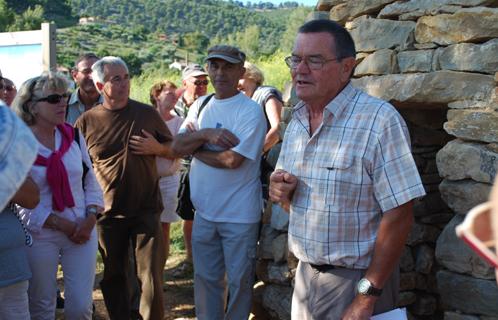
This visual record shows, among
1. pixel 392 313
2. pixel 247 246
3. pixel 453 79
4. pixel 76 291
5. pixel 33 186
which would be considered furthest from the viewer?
pixel 247 246

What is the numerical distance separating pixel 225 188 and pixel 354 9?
1.44 m

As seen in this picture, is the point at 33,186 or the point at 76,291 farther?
the point at 76,291

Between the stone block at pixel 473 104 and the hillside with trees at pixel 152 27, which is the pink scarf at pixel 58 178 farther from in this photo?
the hillside with trees at pixel 152 27

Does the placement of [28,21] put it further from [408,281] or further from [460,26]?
[460,26]

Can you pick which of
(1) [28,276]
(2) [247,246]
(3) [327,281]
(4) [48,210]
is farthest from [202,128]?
(3) [327,281]

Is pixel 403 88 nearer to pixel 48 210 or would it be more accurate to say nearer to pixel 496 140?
pixel 496 140

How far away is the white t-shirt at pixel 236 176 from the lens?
14.4 feet

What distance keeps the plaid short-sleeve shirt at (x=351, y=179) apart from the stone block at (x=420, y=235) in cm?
147

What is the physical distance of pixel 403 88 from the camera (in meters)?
3.94

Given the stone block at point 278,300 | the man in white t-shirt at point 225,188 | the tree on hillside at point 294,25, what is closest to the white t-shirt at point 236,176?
the man in white t-shirt at point 225,188

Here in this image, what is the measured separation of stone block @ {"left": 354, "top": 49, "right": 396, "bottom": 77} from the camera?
4.10 metres

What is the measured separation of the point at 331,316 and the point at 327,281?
16cm

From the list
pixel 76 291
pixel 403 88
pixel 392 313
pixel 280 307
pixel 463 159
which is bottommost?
pixel 280 307

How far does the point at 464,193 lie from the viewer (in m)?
3.60
